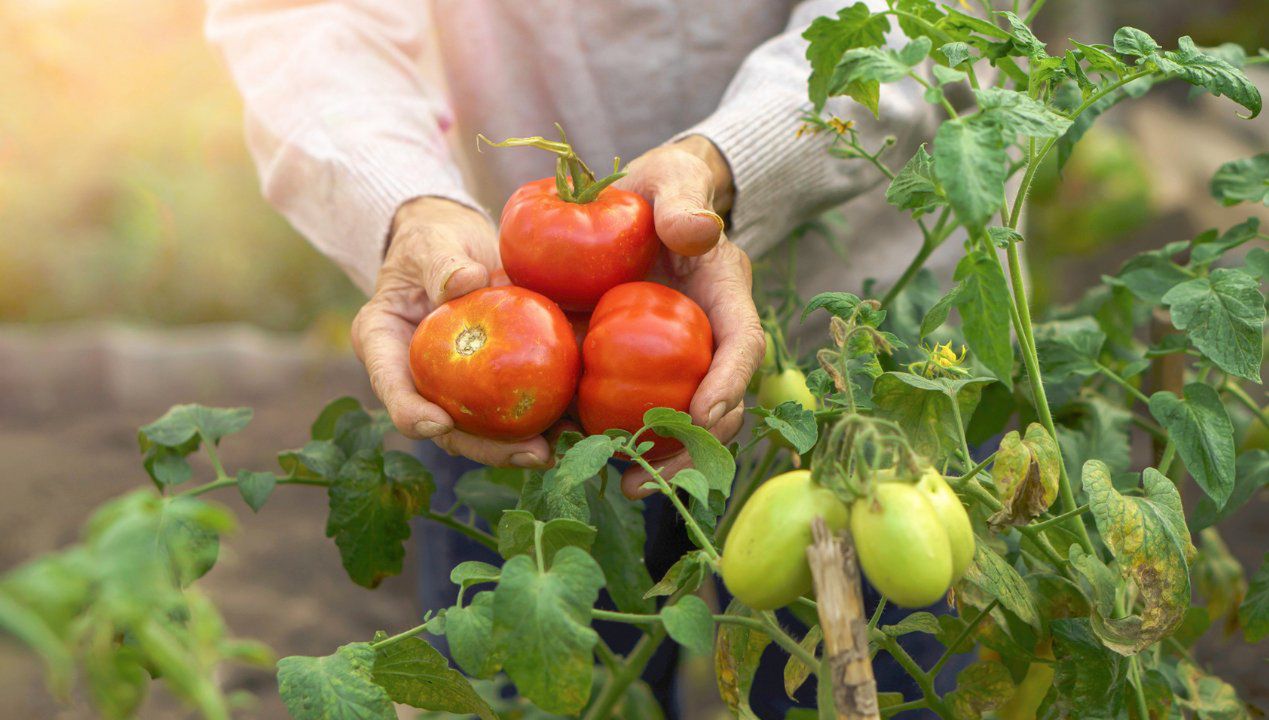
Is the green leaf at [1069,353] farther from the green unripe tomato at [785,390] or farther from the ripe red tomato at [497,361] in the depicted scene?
the ripe red tomato at [497,361]

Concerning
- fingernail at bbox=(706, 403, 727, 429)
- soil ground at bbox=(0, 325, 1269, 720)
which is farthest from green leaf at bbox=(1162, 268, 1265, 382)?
soil ground at bbox=(0, 325, 1269, 720)

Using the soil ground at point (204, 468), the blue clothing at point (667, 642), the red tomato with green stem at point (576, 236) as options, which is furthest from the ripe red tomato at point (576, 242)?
the soil ground at point (204, 468)

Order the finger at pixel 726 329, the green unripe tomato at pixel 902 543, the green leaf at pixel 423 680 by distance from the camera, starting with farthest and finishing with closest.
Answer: the finger at pixel 726 329 < the green leaf at pixel 423 680 < the green unripe tomato at pixel 902 543

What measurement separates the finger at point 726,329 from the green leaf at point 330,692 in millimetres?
327

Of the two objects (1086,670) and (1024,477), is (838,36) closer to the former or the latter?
(1024,477)

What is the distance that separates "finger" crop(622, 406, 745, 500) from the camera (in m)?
0.87

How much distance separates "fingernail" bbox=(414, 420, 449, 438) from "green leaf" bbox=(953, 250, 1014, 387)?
444mm

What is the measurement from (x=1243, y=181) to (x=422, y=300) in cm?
81

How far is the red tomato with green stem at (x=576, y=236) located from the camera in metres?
Result: 0.94

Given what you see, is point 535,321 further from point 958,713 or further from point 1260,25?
point 1260,25

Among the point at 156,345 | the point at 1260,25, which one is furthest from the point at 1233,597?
the point at 1260,25

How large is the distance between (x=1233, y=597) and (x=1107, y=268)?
2.30 meters

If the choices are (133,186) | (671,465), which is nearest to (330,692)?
(671,465)

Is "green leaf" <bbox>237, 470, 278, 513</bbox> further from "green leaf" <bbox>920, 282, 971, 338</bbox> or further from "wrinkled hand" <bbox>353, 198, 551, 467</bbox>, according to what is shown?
"green leaf" <bbox>920, 282, 971, 338</bbox>
